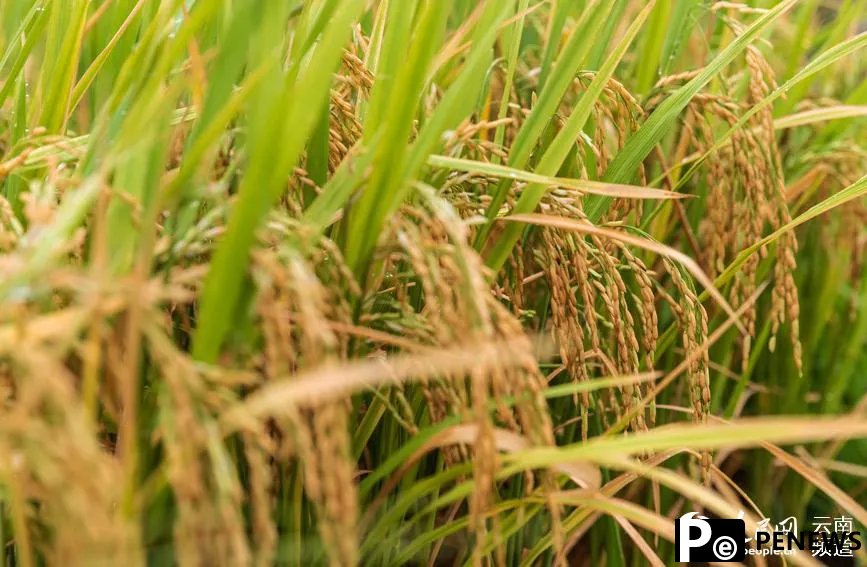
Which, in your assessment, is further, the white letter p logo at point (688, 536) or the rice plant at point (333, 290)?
the white letter p logo at point (688, 536)

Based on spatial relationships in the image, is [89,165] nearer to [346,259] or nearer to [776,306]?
[346,259]

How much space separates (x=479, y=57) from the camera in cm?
96

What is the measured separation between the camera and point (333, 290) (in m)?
0.89

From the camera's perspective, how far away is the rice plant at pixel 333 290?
703 mm

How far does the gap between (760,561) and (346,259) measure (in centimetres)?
74

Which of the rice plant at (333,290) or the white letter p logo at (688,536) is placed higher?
the rice plant at (333,290)

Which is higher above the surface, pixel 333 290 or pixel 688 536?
pixel 333 290

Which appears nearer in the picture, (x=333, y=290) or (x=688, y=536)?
(x=333, y=290)

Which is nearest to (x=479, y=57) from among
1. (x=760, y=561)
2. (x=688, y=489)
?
(x=688, y=489)

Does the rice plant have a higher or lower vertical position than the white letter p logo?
higher

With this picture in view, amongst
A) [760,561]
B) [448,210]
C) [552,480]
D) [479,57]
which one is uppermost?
[479,57]

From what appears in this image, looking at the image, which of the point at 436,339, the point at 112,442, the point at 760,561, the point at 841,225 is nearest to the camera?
the point at 436,339

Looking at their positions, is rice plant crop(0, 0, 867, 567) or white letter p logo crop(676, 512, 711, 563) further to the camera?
white letter p logo crop(676, 512, 711, 563)

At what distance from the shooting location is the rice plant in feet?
2.31
